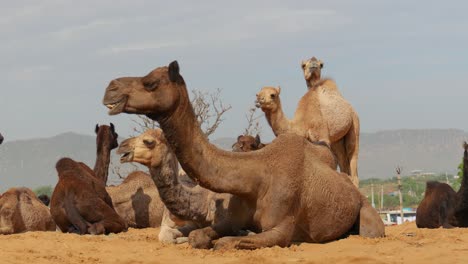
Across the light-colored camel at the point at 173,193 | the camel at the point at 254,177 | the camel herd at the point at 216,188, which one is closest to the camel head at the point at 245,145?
the camel herd at the point at 216,188

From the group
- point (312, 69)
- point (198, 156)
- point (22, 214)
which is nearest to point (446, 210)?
point (312, 69)

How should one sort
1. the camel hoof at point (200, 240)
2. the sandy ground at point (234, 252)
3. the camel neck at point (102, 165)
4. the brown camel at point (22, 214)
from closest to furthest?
the sandy ground at point (234, 252), the camel hoof at point (200, 240), the brown camel at point (22, 214), the camel neck at point (102, 165)

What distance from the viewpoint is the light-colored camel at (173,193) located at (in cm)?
991

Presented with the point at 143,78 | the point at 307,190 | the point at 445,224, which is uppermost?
the point at 143,78

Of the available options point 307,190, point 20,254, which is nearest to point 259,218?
point 307,190

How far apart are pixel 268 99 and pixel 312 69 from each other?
2301 mm

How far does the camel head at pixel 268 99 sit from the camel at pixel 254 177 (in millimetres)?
5114

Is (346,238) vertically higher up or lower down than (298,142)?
lower down

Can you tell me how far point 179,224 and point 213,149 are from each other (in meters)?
1.71

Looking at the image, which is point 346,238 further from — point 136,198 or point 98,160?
point 98,160

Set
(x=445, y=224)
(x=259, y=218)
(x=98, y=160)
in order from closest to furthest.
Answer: (x=259, y=218) < (x=445, y=224) < (x=98, y=160)

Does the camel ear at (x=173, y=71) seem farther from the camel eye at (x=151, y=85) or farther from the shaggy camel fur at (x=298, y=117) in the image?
the shaggy camel fur at (x=298, y=117)

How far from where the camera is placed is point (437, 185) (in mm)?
14000

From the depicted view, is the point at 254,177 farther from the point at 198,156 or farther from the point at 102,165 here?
the point at 102,165
